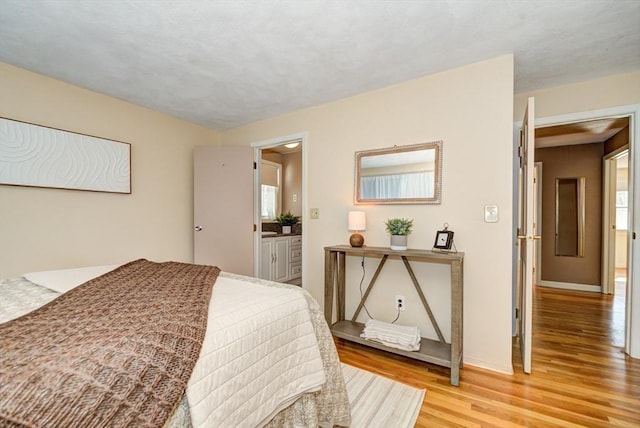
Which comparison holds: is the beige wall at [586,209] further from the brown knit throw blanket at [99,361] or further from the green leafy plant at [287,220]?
the brown knit throw blanket at [99,361]

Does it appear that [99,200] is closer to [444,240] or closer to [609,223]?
→ [444,240]

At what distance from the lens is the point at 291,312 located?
1.27m

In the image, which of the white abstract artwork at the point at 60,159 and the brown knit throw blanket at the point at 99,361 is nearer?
the brown knit throw blanket at the point at 99,361

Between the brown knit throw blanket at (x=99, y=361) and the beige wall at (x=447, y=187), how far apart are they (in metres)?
1.78

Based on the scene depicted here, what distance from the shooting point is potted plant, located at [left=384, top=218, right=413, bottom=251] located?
2.28 meters

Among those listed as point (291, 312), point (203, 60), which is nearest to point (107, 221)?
point (203, 60)

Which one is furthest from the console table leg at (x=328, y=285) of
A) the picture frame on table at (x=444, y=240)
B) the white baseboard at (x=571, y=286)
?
the white baseboard at (x=571, y=286)

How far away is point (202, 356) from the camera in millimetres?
876

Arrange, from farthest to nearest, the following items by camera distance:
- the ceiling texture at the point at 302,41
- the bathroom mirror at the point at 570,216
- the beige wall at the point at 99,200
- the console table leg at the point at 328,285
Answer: the bathroom mirror at the point at 570,216 < the console table leg at the point at 328,285 < the beige wall at the point at 99,200 < the ceiling texture at the point at 302,41

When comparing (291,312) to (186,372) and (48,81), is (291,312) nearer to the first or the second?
(186,372)

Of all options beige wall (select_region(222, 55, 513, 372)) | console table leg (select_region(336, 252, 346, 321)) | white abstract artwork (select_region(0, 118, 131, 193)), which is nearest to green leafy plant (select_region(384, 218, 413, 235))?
beige wall (select_region(222, 55, 513, 372))

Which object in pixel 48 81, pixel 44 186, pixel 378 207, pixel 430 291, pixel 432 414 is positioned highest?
pixel 48 81

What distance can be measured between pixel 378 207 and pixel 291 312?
5.11ft

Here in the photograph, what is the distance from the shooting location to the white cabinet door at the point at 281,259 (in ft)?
13.5
